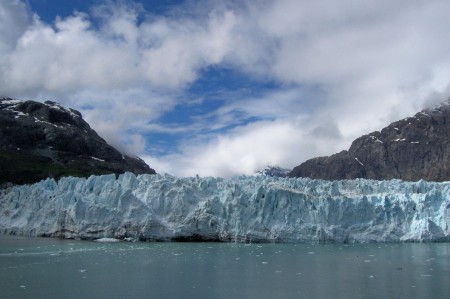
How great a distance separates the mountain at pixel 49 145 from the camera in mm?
59938

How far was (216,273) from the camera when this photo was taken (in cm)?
1471

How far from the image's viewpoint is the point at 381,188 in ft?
109

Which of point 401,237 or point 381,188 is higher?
point 381,188

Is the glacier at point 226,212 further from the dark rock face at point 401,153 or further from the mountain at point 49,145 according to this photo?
the dark rock face at point 401,153

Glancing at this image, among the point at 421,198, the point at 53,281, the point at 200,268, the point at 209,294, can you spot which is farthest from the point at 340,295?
the point at 421,198

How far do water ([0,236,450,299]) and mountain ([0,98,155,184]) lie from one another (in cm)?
4029

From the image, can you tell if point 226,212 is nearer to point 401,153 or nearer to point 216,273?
point 216,273

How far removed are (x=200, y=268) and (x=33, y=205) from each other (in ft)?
61.0

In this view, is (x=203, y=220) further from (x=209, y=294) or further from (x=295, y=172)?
(x=295, y=172)

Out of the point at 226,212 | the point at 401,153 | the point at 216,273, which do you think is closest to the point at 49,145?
the point at 226,212

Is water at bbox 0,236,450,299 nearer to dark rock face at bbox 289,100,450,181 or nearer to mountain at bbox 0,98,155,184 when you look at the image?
mountain at bbox 0,98,155,184

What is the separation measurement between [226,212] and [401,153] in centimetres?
9383

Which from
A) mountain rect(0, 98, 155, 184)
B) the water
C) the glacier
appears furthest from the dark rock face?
the water

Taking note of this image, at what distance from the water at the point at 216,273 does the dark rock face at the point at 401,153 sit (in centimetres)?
8554
